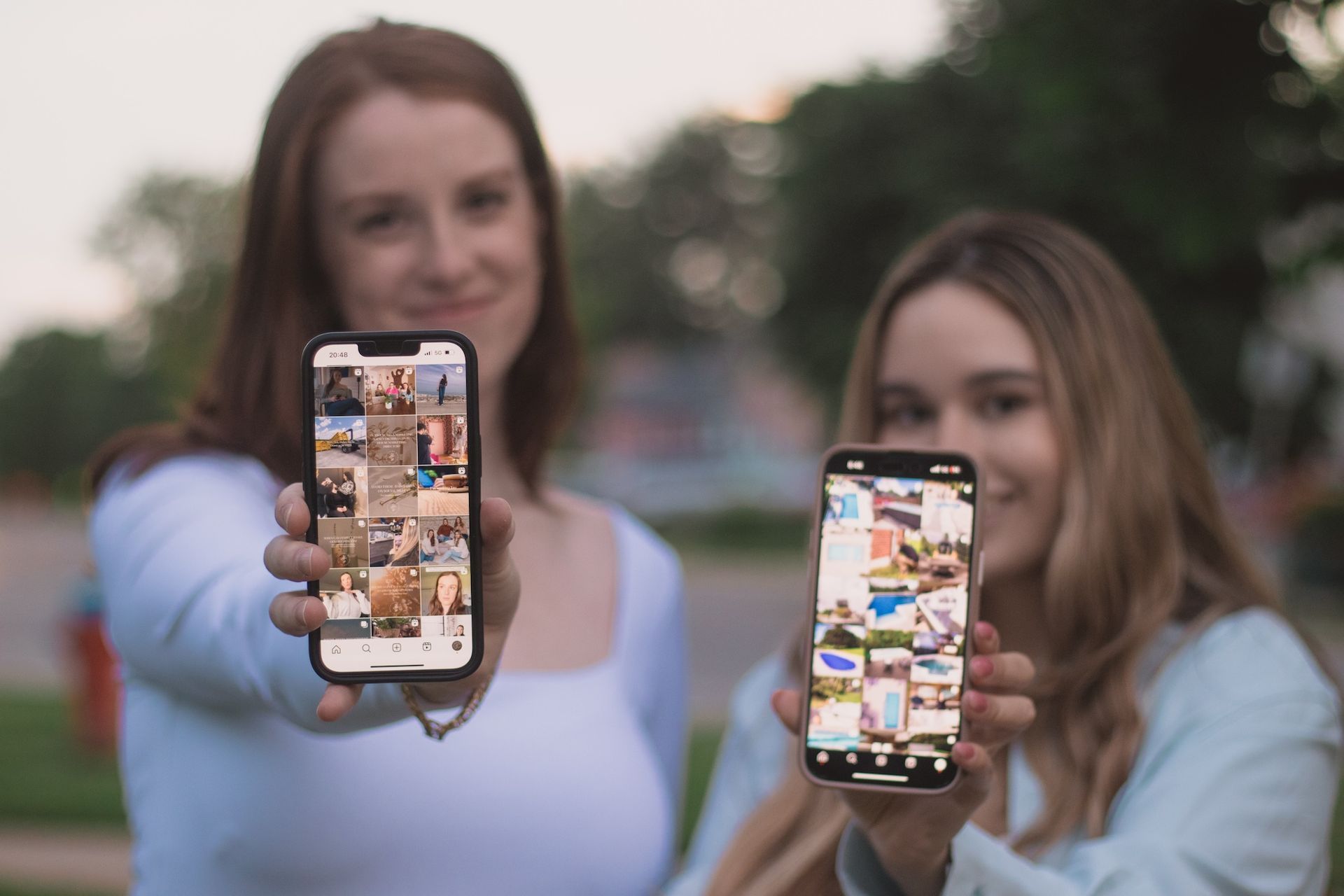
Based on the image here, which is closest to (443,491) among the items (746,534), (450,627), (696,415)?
(450,627)

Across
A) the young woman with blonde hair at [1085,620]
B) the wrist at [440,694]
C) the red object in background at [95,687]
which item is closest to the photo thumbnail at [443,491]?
the wrist at [440,694]

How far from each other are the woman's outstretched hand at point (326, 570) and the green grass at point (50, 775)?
5217mm

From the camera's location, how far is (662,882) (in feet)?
7.54

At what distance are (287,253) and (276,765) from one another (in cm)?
85

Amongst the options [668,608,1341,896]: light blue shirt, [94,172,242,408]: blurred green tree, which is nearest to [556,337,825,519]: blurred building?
[94,172,242,408]: blurred green tree

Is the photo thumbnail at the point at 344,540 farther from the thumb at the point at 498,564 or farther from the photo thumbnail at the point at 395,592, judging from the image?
the thumb at the point at 498,564

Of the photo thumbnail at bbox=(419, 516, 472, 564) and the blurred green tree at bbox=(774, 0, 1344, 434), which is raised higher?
the blurred green tree at bbox=(774, 0, 1344, 434)

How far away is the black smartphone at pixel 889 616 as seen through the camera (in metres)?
1.68

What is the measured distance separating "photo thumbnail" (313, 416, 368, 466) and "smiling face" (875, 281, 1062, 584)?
1134 mm

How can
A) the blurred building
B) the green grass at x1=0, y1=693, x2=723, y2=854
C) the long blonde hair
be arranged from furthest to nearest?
the blurred building → the green grass at x1=0, y1=693, x2=723, y2=854 → the long blonde hair

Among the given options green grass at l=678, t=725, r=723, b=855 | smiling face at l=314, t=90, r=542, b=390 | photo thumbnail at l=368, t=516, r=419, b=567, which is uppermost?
smiling face at l=314, t=90, r=542, b=390

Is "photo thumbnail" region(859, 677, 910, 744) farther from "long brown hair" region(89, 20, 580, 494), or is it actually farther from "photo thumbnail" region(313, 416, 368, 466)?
"long brown hair" region(89, 20, 580, 494)

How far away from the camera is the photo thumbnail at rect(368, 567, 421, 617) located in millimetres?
1447

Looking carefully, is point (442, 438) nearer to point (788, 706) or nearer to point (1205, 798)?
point (788, 706)
